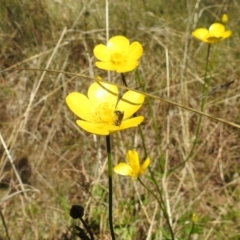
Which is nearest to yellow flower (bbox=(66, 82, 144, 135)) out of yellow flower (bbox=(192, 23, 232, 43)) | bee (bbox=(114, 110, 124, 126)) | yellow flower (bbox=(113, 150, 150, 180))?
bee (bbox=(114, 110, 124, 126))

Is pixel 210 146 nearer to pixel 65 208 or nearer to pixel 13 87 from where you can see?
pixel 65 208

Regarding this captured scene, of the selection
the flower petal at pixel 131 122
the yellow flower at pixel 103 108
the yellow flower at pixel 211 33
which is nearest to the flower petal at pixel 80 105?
the yellow flower at pixel 103 108

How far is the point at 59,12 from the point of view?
2.34 m

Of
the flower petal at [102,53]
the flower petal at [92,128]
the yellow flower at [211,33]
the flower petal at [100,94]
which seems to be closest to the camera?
the flower petal at [92,128]

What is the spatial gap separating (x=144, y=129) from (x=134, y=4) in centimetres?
64

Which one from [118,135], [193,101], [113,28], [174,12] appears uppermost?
Answer: [174,12]

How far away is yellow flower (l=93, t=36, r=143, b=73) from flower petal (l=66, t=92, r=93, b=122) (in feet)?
0.31

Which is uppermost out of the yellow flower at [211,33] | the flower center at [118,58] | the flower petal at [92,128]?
the yellow flower at [211,33]

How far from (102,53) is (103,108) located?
24 centimetres

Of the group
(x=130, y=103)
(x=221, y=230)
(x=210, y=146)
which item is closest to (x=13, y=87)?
(x=210, y=146)

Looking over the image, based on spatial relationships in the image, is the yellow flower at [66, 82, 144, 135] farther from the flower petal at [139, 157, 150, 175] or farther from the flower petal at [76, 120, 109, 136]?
the flower petal at [139, 157, 150, 175]

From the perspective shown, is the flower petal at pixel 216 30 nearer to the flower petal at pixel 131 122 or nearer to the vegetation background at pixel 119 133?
the vegetation background at pixel 119 133

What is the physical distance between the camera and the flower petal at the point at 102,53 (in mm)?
1243

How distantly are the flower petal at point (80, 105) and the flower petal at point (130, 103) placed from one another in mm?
70
